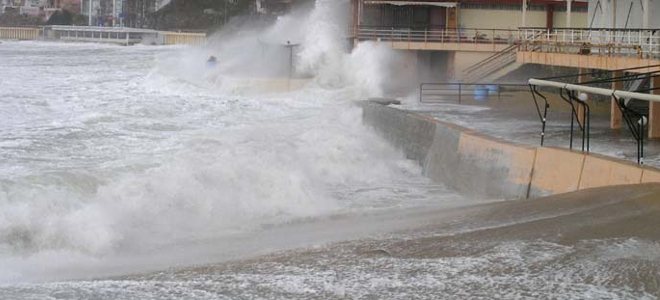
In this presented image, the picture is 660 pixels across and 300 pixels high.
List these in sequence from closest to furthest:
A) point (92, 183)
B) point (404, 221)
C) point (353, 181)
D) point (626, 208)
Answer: point (626, 208), point (404, 221), point (92, 183), point (353, 181)

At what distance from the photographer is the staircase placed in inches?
1517

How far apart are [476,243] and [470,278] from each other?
1.43m

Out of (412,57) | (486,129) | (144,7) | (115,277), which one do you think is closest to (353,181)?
(486,129)

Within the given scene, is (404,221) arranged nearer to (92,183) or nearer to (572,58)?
(92,183)

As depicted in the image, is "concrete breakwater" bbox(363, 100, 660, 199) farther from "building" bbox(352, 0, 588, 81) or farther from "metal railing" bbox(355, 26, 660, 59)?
"building" bbox(352, 0, 588, 81)

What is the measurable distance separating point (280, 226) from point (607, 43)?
38.2 ft

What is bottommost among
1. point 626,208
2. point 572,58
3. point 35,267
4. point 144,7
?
point 35,267

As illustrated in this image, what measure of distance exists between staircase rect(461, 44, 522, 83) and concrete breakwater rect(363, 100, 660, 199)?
1830 cm

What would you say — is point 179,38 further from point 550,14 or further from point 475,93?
point 475,93

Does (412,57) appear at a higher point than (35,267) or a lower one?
higher

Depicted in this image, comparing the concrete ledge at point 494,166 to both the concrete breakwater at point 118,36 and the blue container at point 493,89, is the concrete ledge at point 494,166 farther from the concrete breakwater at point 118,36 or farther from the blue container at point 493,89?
the concrete breakwater at point 118,36

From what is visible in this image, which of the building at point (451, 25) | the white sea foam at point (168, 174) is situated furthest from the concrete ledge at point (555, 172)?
the building at point (451, 25)

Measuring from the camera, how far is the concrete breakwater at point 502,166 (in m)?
13.0

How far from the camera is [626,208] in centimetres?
1111
